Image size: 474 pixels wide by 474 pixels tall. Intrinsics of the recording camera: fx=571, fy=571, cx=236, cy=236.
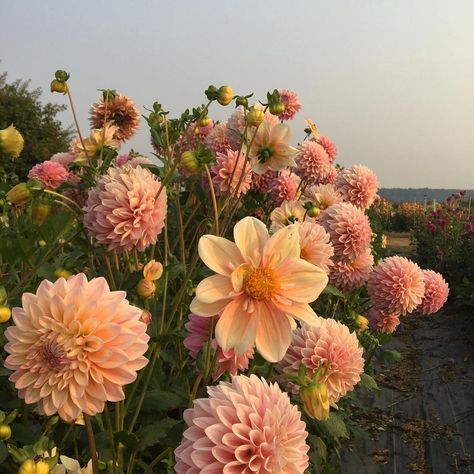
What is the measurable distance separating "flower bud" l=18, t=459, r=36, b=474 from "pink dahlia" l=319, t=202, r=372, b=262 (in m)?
1.38

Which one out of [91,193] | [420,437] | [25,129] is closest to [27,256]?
[91,193]

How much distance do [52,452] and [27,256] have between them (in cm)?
54

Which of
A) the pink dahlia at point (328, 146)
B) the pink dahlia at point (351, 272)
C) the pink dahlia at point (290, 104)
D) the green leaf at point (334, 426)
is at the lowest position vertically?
the green leaf at point (334, 426)

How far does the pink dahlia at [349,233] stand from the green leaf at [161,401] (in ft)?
3.15

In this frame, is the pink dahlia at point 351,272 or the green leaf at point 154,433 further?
the pink dahlia at point 351,272

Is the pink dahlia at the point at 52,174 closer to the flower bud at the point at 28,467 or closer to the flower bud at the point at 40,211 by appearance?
the flower bud at the point at 40,211

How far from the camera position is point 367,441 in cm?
337

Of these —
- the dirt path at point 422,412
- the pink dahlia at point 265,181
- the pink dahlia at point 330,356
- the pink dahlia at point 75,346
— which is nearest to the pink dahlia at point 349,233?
the pink dahlia at point 265,181

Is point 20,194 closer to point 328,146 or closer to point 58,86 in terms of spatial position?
point 58,86

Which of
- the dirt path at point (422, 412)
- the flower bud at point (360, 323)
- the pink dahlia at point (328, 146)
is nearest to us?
the flower bud at point (360, 323)

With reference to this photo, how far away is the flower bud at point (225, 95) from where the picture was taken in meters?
1.38

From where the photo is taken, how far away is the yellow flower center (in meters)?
0.85

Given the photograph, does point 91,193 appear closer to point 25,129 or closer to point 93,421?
point 93,421

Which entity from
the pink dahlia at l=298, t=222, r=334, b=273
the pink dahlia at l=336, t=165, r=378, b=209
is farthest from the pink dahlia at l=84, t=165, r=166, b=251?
the pink dahlia at l=336, t=165, r=378, b=209
